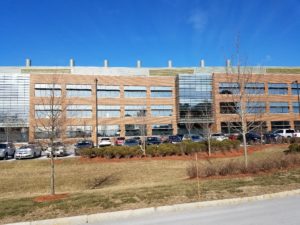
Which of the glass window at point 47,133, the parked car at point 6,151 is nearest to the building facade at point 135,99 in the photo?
the parked car at point 6,151

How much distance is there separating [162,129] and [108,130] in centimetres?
1116

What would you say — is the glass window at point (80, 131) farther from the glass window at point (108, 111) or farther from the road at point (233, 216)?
the road at point (233, 216)

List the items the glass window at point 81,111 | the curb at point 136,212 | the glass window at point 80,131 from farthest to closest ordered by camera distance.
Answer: the glass window at point 81,111, the glass window at point 80,131, the curb at point 136,212

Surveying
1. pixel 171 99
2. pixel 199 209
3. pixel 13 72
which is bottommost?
pixel 199 209

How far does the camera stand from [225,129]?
67.4m

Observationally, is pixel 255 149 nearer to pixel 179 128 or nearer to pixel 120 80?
pixel 179 128

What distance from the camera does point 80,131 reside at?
60.8m

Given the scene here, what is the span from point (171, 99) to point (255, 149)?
40929 mm

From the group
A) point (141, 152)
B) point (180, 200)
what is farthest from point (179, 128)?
point (180, 200)

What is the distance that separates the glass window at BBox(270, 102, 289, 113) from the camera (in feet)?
235

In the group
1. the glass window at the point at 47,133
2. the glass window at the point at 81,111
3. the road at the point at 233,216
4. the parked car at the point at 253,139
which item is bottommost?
the road at the point at 233,216

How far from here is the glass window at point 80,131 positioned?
57.6 meters

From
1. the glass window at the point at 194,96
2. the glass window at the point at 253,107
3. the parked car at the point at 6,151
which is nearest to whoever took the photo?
the glass window at the point at 253,107

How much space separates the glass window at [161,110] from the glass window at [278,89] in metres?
22.8
